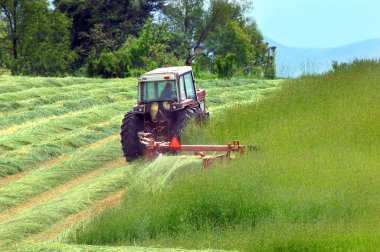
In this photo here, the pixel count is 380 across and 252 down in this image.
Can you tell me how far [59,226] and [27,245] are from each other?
9.91ft

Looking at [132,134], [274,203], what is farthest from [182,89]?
[274,203]

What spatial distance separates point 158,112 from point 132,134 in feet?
2.18

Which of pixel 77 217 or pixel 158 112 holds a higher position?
pixel 158 112

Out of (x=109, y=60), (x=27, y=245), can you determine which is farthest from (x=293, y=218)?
(x=109, y=60)

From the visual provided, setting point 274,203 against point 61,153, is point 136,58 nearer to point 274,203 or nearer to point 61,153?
point 61,153

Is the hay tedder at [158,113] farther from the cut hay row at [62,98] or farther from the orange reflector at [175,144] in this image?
the cut hay row at [62,98]

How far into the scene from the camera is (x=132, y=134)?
16250 millimetres

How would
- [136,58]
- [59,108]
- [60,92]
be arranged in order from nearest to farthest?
[59,108]
[60,92]
[136,58]

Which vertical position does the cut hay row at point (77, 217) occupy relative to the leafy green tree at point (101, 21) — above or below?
below

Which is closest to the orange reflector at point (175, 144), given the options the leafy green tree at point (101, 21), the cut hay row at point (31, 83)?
the cut hay row at point (31, 83)

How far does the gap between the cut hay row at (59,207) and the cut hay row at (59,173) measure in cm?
69

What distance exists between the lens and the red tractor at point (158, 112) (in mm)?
16141

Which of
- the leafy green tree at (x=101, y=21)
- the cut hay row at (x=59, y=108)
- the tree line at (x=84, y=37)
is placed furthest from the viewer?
the leafy green tree at (x=101, y=21)

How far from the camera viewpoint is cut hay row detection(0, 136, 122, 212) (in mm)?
14781
